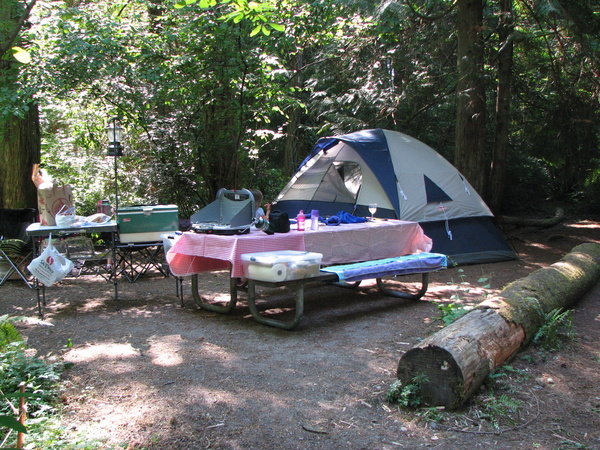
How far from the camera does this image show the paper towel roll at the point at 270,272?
4.42 m

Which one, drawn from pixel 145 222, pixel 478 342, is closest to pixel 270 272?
pixel 478 342

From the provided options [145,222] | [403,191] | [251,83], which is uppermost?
[251,83]

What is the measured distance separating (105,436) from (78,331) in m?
2.18

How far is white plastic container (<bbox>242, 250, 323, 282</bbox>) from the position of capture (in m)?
4.43

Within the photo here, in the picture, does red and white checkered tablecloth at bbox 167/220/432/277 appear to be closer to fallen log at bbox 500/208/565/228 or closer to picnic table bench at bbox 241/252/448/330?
picnic table bench at bbox 241/252/448/330

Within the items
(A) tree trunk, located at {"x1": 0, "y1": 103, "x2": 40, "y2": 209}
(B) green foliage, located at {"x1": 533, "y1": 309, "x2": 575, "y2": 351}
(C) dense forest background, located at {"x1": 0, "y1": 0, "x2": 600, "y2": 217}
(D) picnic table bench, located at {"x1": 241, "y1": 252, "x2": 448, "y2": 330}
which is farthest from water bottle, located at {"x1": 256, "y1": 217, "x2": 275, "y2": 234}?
(A) tree trunk, located at {"x1": 0, "y1": 103, "x2": 40, "y2": 209}

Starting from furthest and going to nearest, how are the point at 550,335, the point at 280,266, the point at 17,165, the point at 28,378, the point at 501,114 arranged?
the point at 501,114 → the point at 17,165 → the point at 280,266 → the point at 550,335 → the point at 28,378

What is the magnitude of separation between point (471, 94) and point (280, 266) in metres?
6.15

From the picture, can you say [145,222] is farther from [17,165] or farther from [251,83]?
[251,83]

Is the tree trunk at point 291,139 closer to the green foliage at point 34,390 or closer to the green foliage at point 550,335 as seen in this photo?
the green foliage at point 550,335

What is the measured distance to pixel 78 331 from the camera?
4.76m

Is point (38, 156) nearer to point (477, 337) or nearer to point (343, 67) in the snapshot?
point (343, 67)

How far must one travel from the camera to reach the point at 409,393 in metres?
3.24

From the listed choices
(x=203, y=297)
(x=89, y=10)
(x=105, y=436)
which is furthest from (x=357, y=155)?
(x=105, y=436)
